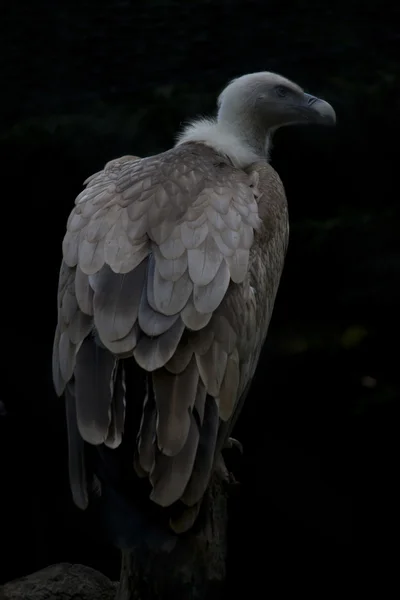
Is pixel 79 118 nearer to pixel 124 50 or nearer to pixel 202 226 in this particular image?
pixel 124 50

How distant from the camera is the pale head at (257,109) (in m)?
4.08

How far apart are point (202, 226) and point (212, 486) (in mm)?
800

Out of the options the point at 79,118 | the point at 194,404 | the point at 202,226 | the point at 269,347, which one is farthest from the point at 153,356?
the point at 79,118

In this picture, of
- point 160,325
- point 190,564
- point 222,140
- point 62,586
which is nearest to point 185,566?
point 190,564

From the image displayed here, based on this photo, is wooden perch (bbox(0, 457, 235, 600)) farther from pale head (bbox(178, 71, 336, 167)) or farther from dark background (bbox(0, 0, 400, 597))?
pale head (bbox(178, 71, 336, 167))

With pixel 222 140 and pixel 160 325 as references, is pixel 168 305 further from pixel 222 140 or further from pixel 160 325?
pixel 222 140

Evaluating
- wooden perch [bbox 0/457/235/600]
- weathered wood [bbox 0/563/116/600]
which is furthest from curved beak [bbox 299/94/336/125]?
weathered wood [bbox 0/563/116/600]

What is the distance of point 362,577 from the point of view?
464 centimetres

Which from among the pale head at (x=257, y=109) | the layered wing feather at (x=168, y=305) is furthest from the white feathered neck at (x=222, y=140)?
the layered wing feather at (x=168, y=305)

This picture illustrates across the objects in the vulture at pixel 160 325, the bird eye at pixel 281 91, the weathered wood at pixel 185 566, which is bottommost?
the weathered wood at pixel 185 566

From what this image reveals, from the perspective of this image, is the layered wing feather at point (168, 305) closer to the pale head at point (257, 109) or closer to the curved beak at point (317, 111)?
the pale head at point (257, 109)

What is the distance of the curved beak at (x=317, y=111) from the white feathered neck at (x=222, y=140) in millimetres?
246

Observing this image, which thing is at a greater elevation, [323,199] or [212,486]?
[323,199]

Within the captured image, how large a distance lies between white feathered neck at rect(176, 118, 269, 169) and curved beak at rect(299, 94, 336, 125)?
0.25 metres
